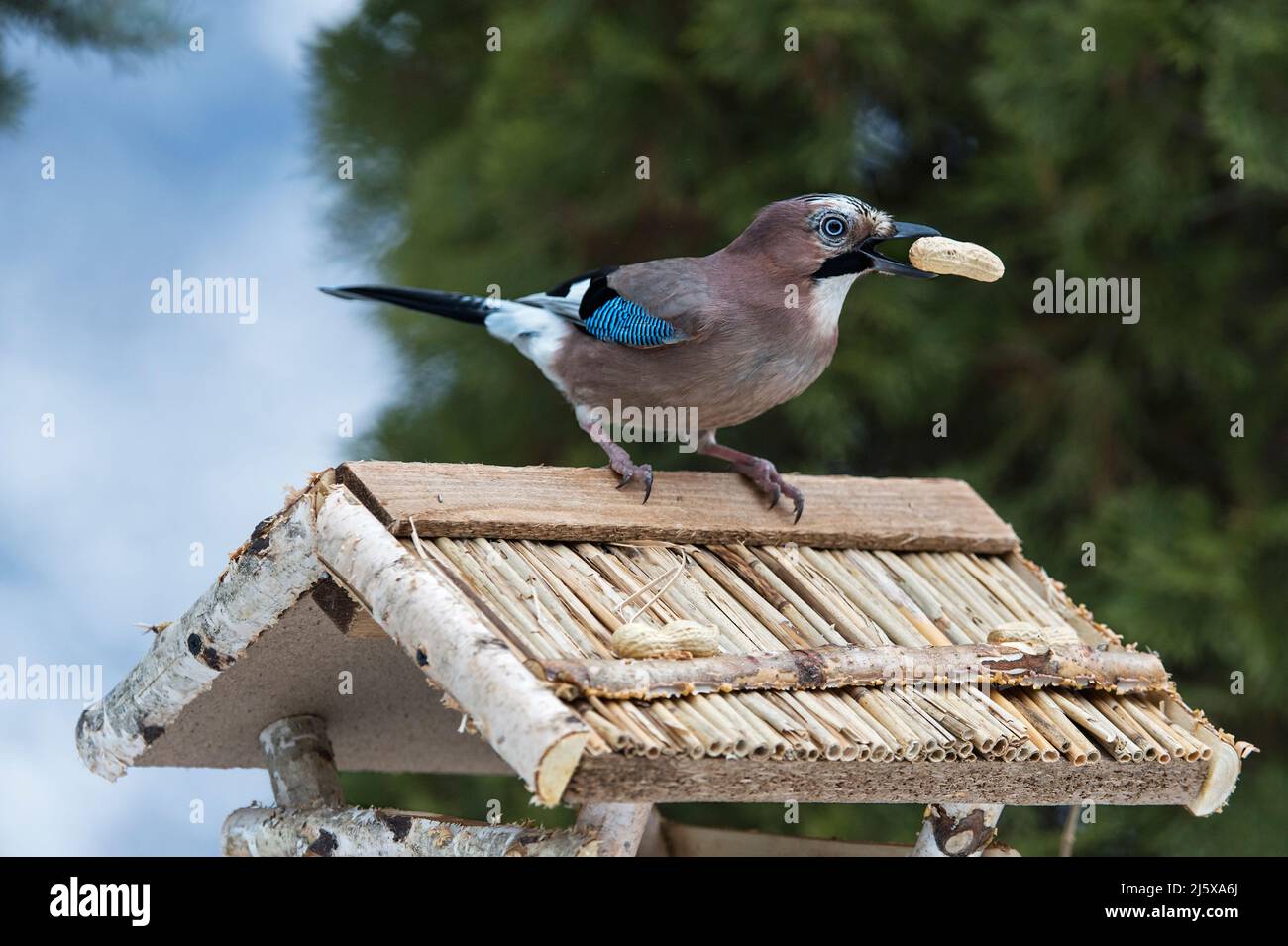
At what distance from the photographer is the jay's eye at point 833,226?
2.65 metres

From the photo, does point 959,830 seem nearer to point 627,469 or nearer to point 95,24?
point 627,469

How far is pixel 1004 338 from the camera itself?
4926 mm

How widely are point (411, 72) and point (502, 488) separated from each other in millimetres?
4125

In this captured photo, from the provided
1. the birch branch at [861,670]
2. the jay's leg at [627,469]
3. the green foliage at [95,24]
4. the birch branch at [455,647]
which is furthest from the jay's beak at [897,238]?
the green foliage at [95,24]

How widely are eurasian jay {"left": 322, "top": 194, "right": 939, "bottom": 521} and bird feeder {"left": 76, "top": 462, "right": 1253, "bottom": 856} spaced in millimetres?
167

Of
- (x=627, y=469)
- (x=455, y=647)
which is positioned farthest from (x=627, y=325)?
(x=455, y=647)

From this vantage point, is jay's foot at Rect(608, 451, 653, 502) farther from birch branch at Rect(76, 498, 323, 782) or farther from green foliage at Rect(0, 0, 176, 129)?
green foliage at Rect(0, 0, 176, 129)

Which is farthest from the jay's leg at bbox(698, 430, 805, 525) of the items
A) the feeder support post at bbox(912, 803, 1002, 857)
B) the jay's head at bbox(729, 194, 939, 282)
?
the feeder support post at bbox(912, 803, 1002, 857)

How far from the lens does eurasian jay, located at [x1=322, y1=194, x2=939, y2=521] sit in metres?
2.66

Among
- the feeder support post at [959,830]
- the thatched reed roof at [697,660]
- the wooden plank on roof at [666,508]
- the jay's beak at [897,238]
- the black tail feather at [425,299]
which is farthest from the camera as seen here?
the black tail feather at [425,299]

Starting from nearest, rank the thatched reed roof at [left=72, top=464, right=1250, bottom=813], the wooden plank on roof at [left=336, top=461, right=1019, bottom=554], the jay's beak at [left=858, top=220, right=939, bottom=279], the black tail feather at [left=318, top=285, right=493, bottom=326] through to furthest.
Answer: the thatched reed roof at [left=72, top=464, right=1250, bottom=813] → the wooden plank on roof at [left=336, top=461, right=1019, bottom=554] → the jay's beak at [left=858, top=220, right=939, bottom=279] → the black tail feather at [left=318, top=285, right=493, bottom=326]

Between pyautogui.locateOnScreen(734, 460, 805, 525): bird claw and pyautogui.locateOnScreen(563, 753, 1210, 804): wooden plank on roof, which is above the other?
pyautogui.locateOnScreen(734, 460, 805, 525): bird claw

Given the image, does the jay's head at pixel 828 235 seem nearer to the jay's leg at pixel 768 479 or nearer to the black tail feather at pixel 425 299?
the jay's leg at pixel 768 479

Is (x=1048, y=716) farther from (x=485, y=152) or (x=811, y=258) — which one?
(x=485, y=152)
